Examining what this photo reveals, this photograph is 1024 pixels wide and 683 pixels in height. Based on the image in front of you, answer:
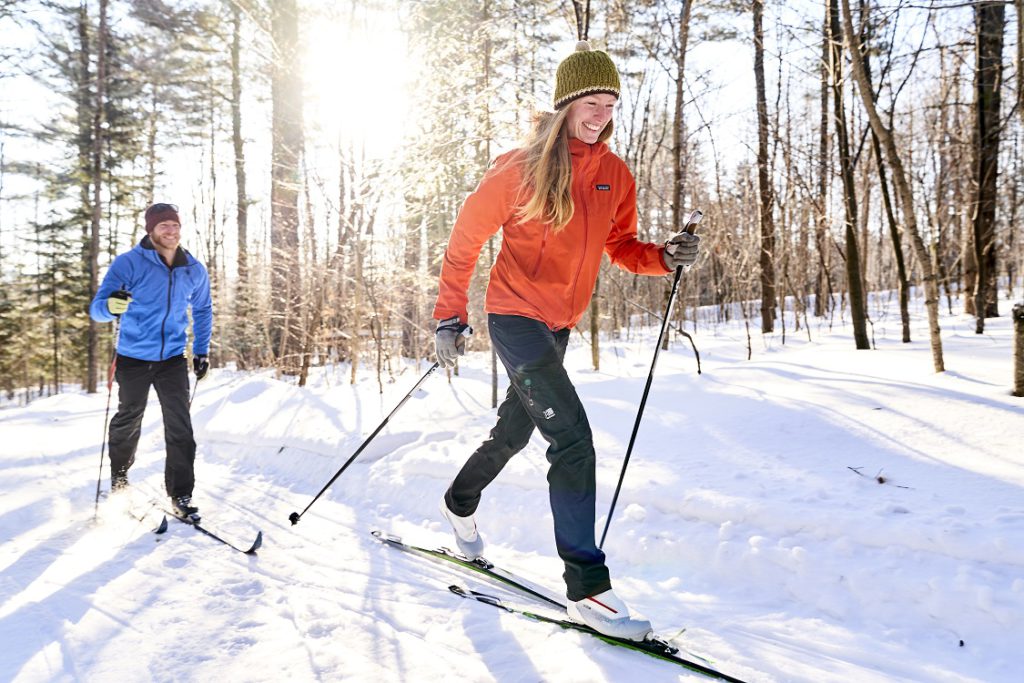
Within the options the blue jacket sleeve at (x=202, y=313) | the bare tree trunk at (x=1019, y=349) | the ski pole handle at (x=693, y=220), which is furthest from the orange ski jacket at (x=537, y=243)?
the bare tree trunk at (x=1019, y=349)

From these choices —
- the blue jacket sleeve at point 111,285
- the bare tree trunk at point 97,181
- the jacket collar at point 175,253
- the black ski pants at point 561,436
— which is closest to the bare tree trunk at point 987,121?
the black ski pants at point 561,436

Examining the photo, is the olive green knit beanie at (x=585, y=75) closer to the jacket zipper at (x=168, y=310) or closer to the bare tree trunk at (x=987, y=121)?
the jacket zipper at (x=168, y=310)

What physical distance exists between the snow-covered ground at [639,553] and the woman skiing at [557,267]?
0.42m

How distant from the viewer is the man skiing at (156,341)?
12.8 ft

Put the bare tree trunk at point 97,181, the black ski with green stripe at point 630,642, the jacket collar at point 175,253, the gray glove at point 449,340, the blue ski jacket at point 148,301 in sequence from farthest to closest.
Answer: the bare tree trunk at point 97,181 < the jacket collar at point 175,253 < the blue ski jacket at point 148,301 < the gray glove at point 449,340 < the black ski with green stripe at point 630,642

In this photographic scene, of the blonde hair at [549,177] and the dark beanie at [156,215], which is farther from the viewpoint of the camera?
the dark beanie at [156,215]

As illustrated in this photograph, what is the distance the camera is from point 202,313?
4.44 metres

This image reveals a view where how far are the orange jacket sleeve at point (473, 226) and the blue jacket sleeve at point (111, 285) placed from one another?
8.41 feet

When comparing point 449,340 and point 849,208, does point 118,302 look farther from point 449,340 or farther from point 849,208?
point 849,208

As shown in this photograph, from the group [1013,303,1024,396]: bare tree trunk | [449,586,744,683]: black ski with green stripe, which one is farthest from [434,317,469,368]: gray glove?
[1013,303,1024,396]: bare tree trunk

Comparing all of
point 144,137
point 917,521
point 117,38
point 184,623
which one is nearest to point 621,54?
point 917,521

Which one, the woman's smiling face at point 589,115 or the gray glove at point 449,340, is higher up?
the woman's smiling face at point 589,115

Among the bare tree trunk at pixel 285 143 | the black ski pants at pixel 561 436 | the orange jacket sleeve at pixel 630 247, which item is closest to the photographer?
the black ski pants at pixel 561 436

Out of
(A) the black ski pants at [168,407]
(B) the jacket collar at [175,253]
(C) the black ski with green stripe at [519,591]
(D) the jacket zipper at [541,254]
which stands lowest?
(C) the black ski with green stripe at [519,591]
